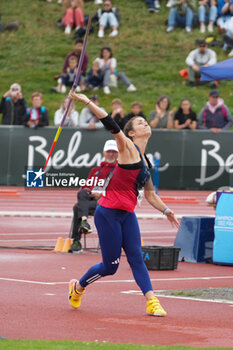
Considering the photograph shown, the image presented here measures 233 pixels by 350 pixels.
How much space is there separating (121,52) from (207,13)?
12.4 ft

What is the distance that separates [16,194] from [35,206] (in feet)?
5.94

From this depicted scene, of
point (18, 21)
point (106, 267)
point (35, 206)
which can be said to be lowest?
point (35, 206)

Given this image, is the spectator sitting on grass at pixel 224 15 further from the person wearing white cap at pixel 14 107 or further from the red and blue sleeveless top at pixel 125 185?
the red and blue sleeveless top at pixel 125 185

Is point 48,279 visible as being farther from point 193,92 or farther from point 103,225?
point 193,92

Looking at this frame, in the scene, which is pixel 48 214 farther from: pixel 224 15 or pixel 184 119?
pixel 224 15

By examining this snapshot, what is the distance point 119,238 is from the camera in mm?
8961

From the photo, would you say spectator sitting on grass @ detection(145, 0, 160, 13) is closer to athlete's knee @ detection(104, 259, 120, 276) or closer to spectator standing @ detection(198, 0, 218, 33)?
spectator standing @ detection(198, 0, 218, 33)

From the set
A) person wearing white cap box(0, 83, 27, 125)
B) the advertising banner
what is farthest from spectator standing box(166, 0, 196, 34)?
person wearing white cap box(0, 83, 27, 125)

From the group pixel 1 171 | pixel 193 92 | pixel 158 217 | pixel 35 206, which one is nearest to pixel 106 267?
pixel 158 217

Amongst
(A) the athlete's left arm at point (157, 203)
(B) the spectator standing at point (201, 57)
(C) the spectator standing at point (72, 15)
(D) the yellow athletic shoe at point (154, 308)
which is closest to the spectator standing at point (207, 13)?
(C) the spectator standing at point (72, 15)

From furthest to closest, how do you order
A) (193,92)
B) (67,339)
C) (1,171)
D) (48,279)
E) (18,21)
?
(18,21)
(193,92)
(1,171)
(48,279)
(67,339)

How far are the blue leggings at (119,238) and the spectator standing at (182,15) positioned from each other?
29457 mm

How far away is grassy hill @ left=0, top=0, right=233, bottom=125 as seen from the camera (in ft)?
115

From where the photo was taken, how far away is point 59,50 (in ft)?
128
